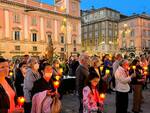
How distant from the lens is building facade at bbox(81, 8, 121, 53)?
79250mm

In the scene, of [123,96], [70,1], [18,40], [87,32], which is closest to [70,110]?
[123,96]

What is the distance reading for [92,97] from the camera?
17.7ft

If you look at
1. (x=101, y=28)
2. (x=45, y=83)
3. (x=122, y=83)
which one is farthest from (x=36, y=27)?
(x=45, y=83)

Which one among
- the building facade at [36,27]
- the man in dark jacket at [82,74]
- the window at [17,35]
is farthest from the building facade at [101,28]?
the man in dark jacket at [82,74]

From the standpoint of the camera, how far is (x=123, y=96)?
819 cm

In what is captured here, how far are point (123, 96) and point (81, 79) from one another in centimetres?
137

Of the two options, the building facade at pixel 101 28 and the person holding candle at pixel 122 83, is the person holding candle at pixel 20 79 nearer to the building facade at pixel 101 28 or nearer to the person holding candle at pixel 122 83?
the person holding candle at pixel 122 83

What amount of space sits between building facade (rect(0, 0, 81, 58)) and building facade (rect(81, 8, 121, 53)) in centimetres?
1544

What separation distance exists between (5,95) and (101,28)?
259 ft

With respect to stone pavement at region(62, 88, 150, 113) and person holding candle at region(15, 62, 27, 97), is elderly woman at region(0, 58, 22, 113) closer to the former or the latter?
person holding candle at region(15, 62, 27, 97)

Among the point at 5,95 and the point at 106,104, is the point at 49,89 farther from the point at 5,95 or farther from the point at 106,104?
the point at 106,104

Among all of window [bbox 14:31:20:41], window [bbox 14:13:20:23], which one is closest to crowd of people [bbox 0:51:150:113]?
window [bbox 14:31:20:41]

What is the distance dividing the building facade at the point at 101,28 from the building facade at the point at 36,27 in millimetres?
15438

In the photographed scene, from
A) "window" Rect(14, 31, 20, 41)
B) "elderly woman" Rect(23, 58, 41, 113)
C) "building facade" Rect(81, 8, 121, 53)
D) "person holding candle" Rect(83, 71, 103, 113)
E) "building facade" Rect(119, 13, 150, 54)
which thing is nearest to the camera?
"person holding candle" Rect(83, 71, 103, 113)
